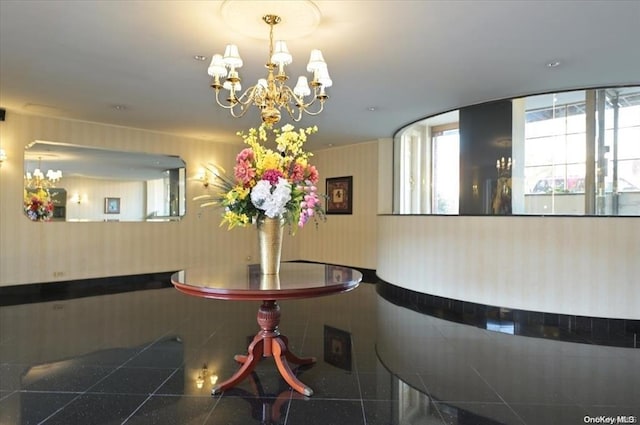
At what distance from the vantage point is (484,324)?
421 centimetres

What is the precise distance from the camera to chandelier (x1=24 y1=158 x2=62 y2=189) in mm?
5625

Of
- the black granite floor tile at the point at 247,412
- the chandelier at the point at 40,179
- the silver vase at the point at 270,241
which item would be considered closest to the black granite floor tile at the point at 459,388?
the black granite floor tile at the point at 247,412

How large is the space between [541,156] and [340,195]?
4.11m

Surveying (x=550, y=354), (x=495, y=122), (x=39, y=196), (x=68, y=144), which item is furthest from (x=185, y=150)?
(x=550, y=354)

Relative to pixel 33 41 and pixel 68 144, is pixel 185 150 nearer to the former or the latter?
pixel 68 144

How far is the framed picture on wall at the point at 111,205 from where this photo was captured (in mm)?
6305

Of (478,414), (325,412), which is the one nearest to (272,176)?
(325,412)

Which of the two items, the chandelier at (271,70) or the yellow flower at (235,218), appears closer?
the yellow flower at (235,218)

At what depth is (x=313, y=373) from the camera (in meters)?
2.81

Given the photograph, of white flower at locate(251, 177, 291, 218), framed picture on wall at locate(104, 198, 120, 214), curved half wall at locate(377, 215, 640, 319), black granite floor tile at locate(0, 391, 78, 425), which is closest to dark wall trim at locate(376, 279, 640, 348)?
curved half wall at locate(377, 215, 640, 319)

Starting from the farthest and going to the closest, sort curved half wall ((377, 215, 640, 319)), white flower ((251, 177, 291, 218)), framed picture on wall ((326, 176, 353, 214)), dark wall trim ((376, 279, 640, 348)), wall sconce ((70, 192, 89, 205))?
1. framed picture on wall ((326, 176, 353, 214))
2. wall sconce ((70, 192, 89, 205))
3. curved half wall ((377, 215, 640, 319))
4. dark wall trim ((376, 279, 640, 348))
5. white flower ((251, 177, 291, 218))

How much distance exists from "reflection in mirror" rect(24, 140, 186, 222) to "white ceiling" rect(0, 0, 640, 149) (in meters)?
1.01

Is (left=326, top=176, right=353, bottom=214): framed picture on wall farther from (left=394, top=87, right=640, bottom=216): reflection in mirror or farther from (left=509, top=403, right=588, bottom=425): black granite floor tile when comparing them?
(left=509, top=403, right=588, bottom=425): black granite floor tile

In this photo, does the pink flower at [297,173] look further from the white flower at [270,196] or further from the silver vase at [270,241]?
the silver vase at [270,241]
